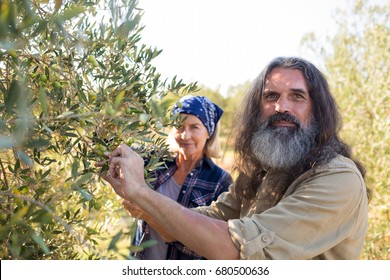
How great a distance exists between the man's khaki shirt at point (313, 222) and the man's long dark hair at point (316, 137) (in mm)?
235

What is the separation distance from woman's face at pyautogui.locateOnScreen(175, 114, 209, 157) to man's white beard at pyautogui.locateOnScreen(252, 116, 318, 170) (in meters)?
0.72

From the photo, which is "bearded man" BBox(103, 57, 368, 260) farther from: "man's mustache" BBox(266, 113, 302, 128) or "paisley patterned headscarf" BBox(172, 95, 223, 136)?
"paisley patterned headscarf" BBox(172, 95, 223, 136)

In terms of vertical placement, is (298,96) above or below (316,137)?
above

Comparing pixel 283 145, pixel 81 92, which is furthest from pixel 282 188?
pixel 81 92

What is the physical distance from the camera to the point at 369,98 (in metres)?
7.34

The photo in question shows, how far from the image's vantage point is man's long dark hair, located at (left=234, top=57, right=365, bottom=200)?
9.14ft

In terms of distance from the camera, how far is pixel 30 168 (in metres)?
2.08

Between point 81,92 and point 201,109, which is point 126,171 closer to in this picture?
point 81,92

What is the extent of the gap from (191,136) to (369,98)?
4.67 metres

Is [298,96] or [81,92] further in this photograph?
[298,96]

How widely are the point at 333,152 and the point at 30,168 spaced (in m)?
1.67

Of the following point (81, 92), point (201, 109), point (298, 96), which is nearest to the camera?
point (81, 92)

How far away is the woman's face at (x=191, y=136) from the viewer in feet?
12.0

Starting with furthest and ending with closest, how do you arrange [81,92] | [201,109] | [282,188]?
[201,109], [282,188], [81,92]
